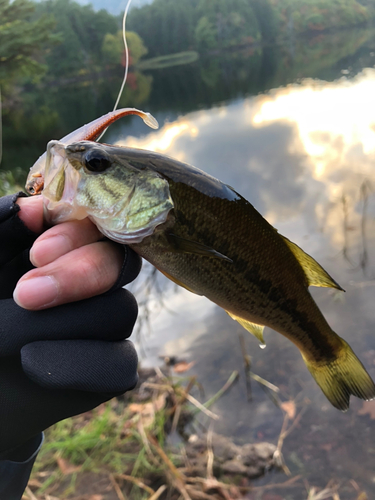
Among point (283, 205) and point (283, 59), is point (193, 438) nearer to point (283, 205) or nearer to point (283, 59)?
point (283, 205)

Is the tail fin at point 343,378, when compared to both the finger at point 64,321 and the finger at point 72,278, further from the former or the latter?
the finger at point 72,278

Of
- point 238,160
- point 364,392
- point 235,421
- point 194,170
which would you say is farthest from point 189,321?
point 238,160

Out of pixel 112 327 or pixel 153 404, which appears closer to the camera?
pixel 112 327

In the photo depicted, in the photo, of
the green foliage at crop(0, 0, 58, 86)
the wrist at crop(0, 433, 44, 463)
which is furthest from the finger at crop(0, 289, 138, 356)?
the green foliage at crop(0, 0, 58, 86)

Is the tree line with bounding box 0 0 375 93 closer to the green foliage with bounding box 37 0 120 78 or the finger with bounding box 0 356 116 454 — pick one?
the green foliage with bounding box 37 0 120 78

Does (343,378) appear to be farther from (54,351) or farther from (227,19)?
(227,19)
